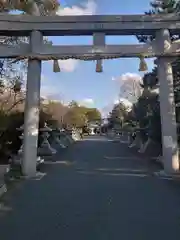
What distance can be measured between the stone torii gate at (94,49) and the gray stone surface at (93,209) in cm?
194

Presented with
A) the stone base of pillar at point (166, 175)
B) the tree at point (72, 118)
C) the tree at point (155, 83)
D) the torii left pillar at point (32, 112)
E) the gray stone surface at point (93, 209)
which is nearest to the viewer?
the gray stone surface at point (93, 209)

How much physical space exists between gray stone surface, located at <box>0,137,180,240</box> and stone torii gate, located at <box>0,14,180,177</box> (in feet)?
6.36

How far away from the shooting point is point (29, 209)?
6586mm

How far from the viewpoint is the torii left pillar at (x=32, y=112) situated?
36.4 feet

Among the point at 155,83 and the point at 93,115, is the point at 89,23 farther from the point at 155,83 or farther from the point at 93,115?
the point at 93,115

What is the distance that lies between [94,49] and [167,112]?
3.48 metres

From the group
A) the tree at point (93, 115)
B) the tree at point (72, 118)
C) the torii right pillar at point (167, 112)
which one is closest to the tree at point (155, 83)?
the torii right pillar at point (167, 112)

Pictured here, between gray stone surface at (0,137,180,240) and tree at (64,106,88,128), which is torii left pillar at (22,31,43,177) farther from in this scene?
tree at (64,106,88,128)

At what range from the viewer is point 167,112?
1142 cm

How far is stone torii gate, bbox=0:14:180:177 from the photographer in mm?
11312

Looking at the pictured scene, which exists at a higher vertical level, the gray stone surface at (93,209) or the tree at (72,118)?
the tree at (72,118)

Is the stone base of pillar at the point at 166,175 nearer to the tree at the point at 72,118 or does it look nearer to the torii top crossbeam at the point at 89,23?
the torii top crossbeam at the point at 89,23

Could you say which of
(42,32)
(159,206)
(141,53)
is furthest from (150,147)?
(159,206)

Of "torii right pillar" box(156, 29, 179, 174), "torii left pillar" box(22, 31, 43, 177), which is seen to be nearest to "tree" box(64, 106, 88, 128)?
"torii left pillar" box(22, 31, 43, 177)
